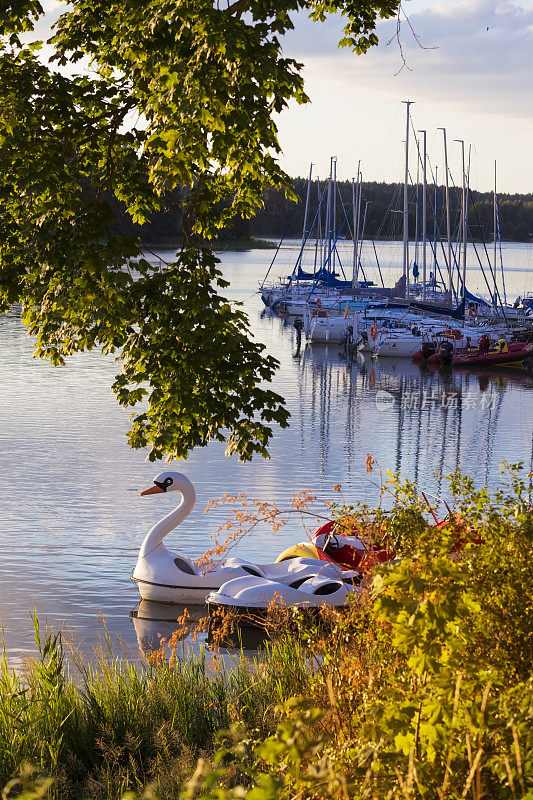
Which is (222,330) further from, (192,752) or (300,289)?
(300,289)

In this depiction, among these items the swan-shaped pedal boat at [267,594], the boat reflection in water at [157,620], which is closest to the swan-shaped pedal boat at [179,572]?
the boat reflection in water at [157,620]

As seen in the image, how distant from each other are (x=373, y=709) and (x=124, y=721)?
131 inches

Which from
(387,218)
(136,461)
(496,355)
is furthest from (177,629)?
(387,218)

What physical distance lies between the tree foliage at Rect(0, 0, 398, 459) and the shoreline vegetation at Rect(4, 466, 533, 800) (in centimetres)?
204

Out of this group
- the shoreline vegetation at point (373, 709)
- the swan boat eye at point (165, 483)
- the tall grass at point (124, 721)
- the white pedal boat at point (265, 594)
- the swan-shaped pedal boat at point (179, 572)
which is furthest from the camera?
the swan boat eye at point (165, 483)

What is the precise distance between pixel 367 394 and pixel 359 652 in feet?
99.7

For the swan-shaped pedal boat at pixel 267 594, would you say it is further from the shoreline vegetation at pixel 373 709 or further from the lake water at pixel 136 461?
the shoreline vegetation at pixel 373 709

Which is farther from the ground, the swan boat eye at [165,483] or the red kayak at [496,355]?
the swan boat eye at [165,483]

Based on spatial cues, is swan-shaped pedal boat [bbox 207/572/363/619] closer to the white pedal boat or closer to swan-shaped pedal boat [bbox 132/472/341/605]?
the white pedal boat

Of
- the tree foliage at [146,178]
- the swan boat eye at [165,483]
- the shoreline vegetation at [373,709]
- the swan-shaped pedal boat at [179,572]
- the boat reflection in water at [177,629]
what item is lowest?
the boat reflection in water at [177,629]

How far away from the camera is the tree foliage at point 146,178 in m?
6.19

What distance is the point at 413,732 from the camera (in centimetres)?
345

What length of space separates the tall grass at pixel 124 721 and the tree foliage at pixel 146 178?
2.00m

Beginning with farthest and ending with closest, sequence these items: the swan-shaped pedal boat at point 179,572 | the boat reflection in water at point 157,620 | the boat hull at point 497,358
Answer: the boat hull at point 497,358
the swan-shaped pedal boat at point 179,572
the boat reflection in water at point 157,620
